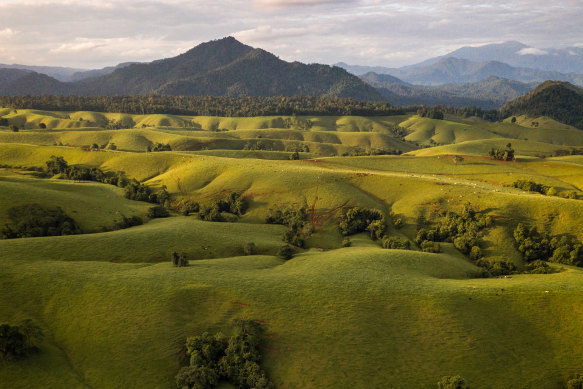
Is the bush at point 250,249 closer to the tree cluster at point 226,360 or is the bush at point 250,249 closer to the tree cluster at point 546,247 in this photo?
the tree cluster at point 226,360

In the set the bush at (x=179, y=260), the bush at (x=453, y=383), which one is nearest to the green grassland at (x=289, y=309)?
the bush at (x=179, y=260)

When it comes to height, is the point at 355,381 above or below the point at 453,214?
below

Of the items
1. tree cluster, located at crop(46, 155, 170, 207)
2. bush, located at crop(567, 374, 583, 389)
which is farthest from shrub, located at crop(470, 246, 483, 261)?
tree cluster, located at crop(46, 155, 170, 207)

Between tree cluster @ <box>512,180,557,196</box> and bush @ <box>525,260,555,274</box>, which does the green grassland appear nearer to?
bush @ <box>525,260,555,274</box>

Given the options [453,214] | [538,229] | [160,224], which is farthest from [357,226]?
[160,224]

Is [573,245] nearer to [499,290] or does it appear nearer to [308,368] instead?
[499,290]

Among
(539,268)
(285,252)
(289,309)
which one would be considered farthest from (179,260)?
(539,268)

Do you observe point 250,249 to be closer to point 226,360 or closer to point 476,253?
point 226,360
